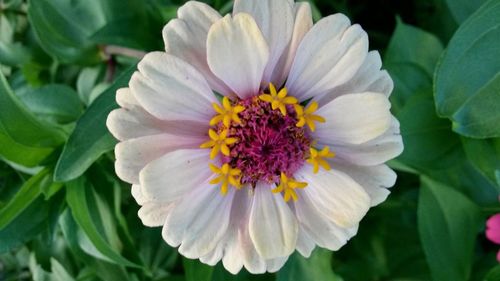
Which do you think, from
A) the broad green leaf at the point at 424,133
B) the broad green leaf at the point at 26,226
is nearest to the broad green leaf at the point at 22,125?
the broad green leaf at the point at 26,226

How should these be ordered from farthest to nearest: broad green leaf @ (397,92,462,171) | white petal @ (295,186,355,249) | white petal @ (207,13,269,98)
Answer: broad green leaf @ (397,92,462,171), white petal @ (295,186,355,249), white petal @ (207,13,269,98)

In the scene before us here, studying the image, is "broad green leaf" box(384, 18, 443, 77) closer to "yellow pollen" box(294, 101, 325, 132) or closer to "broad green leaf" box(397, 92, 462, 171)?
"broad green leaf" box(397, 92, 462, 171)

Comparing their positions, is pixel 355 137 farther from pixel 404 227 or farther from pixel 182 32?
pixel 404 227

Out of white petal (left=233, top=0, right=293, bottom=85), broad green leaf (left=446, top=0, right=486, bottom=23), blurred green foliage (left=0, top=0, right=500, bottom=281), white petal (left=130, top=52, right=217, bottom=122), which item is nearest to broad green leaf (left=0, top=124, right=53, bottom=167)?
blurred green foliage (left=0, top=0, right=500, bottom=281)

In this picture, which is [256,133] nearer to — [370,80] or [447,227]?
[370,80]

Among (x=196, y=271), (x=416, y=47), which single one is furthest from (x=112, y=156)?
(x=416, y=47)

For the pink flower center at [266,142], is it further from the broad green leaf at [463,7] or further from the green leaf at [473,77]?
the broad green leaf at [463,7]
